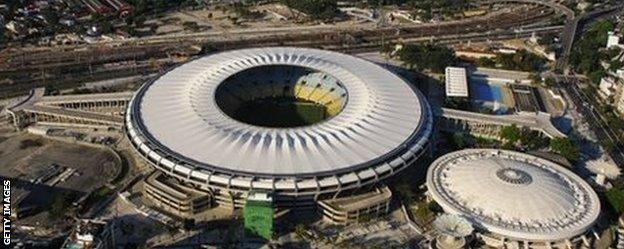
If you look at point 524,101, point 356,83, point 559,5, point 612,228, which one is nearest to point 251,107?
point 356,83

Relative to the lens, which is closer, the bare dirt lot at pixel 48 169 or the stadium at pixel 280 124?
the stadium at pixel 280 124

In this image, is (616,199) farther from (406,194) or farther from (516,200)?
(406,194)

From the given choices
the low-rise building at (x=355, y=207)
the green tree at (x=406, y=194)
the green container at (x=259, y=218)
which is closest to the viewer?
the green container at (x=259, y=218)

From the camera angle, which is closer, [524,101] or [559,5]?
[524,101]

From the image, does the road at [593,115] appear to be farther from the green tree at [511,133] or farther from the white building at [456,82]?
the white building at [456,82]

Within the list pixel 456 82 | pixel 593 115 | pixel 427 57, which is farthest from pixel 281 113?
pixel 593 115

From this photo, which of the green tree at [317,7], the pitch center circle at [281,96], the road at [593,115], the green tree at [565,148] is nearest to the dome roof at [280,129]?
the pitch center circle at [281,96]

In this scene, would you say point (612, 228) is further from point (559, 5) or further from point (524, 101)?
point (559, 5)
